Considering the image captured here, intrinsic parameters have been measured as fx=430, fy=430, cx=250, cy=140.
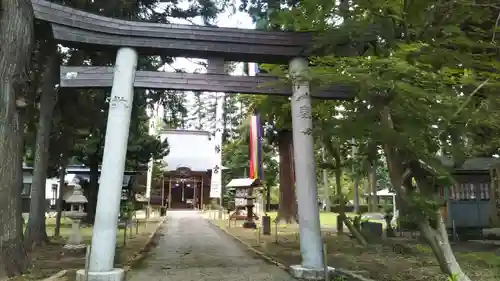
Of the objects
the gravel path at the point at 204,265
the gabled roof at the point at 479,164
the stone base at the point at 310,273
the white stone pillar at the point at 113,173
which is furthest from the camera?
the gabled roof at the point at 479,164

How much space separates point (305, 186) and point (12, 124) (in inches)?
242

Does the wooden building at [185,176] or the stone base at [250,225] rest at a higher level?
the wooden building at [185,176]

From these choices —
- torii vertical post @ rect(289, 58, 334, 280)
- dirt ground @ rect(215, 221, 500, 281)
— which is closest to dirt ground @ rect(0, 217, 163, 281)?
dirt ground @ rect(215, 221, 500, 281)

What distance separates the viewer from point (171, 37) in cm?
919

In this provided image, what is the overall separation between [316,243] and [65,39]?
21.8ft

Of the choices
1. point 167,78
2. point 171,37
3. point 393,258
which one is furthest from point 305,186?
point 171,37

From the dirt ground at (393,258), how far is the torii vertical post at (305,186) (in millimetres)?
1102

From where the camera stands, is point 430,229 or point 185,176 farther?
point 185,176

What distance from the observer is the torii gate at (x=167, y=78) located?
28.1 ft

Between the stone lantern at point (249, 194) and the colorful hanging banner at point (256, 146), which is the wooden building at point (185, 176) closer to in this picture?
the stone lantern at point (249, 194)

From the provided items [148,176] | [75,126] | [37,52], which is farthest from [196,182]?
[37,52]

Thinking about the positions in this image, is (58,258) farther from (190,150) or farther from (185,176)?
(190,150)

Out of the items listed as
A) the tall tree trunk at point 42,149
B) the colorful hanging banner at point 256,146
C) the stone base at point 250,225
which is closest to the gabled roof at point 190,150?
the stone base at point 250,225

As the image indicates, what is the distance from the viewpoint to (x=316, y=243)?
902 cm
